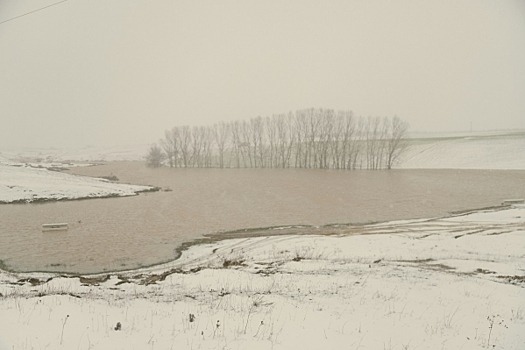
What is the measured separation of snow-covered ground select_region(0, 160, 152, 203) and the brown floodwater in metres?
2.56

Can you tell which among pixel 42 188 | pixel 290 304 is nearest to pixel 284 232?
pixel 290 304

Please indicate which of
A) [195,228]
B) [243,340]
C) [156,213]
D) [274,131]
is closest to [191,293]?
[243,340]

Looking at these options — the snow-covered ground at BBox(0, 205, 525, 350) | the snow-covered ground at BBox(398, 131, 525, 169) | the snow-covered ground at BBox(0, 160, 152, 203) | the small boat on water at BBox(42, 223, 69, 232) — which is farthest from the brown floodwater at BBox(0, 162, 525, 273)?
the snow-covered ground at BBox(398, 131, 525, 169)

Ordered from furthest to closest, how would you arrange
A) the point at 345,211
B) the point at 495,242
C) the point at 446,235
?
the point at 345,211
the point at 446,235
the point at 495,242

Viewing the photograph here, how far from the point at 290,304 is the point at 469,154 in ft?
333

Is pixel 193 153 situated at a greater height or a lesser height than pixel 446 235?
greater

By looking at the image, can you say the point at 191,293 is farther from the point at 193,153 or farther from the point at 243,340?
the point at 193,153

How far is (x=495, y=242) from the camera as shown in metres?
16.2

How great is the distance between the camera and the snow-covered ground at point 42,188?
35375 millimetres

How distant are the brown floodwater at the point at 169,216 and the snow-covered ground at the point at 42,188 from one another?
8.41 feet

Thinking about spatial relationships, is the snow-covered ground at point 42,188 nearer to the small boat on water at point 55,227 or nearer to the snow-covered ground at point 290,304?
the small boat on water at point 55,227

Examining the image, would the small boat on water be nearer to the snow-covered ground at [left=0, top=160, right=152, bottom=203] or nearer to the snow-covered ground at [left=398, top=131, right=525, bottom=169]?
the snow-covered ground at [left=0, top=160, right=152, bottom=203]

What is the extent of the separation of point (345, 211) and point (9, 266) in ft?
73.0

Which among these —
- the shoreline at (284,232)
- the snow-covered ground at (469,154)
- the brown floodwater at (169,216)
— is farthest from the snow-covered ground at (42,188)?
the snow-covered ground at (469,154)
